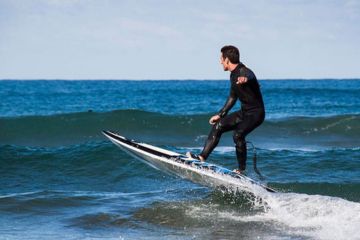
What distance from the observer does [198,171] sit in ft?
30.3

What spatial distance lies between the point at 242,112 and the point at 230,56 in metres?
0.79

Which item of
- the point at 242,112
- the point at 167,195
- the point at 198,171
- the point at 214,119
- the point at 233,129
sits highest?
the point at 242,112

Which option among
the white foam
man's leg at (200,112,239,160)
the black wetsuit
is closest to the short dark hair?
the black wetsuit

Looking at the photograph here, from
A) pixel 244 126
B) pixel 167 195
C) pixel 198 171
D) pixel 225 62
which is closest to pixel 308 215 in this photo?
pixel 244 126

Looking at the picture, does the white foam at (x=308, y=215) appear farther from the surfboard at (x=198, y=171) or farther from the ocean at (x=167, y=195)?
the surfboard at (x=198, y=171)

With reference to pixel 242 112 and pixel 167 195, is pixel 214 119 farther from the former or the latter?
pixel 167 195

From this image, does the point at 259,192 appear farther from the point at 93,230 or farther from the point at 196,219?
the point at 93,230

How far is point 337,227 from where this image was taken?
791 cm

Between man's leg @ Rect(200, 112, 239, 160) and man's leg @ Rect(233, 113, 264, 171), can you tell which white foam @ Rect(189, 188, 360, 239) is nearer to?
man's leg @ Rect(233, 113, 264, 171)

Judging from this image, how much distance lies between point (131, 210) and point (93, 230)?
1.19m

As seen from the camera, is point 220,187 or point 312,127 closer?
point 220,187

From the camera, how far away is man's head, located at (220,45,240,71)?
8.82 metres

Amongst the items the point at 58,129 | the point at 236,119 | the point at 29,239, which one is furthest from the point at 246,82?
the point at 58,129

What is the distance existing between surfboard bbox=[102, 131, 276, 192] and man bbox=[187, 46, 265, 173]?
23cm
